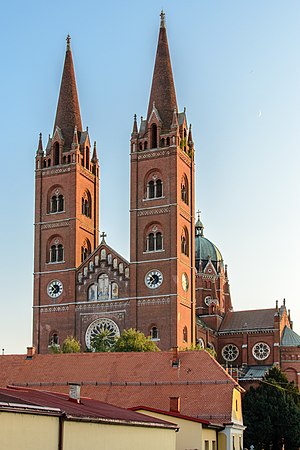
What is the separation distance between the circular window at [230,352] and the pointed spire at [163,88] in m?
33.1

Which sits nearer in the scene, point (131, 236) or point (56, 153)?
point (131, 236)

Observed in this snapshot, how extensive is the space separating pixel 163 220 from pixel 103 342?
14.5m

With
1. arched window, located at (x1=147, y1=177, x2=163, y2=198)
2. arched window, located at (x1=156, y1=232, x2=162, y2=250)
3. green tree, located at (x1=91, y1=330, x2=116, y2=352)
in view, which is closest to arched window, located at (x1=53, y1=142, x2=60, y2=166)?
arched window, located at (x1=147, y1=177, x2=163, y2=198)

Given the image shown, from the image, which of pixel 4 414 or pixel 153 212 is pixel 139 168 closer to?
pixel 153 212

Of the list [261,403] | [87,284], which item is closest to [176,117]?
[87,284]

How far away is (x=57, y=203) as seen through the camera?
3679 inches

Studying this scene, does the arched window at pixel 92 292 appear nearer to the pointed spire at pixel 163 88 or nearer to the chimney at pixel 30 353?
the pointed spire at pixel 163 88

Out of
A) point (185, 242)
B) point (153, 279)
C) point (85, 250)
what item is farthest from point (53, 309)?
point (185, 242)

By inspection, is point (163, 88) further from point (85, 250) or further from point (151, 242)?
point (85, 250)

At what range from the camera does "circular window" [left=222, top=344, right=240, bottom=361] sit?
108 meters

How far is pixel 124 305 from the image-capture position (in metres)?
87.2

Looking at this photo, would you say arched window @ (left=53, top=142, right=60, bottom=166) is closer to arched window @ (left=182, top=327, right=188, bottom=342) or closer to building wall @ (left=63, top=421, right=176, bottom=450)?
arched window @ (left=182, top=327, right=188, bottom=342)

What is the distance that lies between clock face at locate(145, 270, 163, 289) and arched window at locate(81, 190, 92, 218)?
12260 millimetres

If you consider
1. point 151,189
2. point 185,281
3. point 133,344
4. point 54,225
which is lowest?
point 133,344
